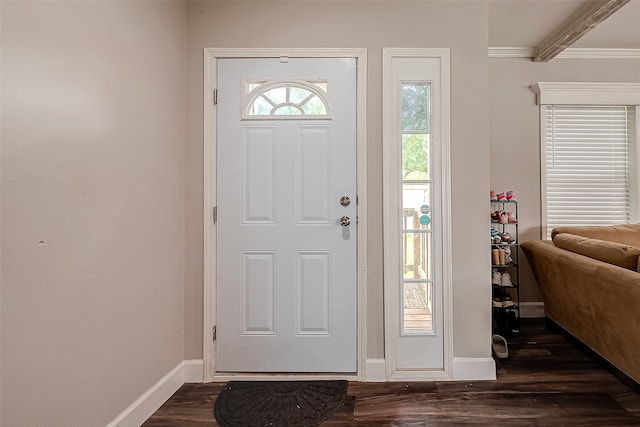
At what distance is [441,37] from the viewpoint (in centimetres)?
191

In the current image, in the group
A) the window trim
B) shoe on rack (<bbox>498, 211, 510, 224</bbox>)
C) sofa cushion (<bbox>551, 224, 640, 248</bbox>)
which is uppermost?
the window trim

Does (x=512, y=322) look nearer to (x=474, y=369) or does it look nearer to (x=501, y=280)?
(x=501, y=280)

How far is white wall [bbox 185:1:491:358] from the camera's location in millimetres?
1900

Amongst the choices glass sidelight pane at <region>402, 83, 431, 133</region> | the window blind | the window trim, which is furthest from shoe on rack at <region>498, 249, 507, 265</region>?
glass sidelight pane at <region>402, 83, 431, 133</region>

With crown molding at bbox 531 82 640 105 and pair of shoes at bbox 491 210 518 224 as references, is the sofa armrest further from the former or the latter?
crown molding at bbox 531 82 640 105

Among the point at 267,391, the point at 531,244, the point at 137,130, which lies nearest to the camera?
the point at 137,130

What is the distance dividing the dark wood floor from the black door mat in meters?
0.06

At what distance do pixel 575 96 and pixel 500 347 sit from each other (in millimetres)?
2468

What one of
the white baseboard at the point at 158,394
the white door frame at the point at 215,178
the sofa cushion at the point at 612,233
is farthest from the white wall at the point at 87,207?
the sofa cushion at the point at 612,233

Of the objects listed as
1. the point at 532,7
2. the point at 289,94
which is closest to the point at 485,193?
the point at 289,94

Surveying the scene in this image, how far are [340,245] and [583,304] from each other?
172 cm

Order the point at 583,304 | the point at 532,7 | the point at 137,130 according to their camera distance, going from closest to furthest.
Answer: the point at 137,130 → the point at 583,304 → the point at 532,7

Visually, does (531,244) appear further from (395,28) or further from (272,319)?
(272,319)

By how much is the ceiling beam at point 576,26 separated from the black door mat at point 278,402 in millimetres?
3052
